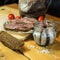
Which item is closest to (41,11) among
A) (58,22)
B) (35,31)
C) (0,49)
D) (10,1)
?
(58,22)

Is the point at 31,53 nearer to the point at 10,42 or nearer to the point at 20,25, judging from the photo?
the point at 10,42

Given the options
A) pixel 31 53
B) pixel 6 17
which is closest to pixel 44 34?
pixel 31 53

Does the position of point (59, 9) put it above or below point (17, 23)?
below

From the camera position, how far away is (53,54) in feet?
2.82

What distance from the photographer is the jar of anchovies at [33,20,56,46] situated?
2.92 feet

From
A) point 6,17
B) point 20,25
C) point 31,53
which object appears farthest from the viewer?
point 6,17

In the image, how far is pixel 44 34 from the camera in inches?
35.0

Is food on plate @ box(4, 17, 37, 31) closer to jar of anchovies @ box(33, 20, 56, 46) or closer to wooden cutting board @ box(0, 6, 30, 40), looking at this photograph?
wooden cutting board @ box(0, 6, 30, 40)

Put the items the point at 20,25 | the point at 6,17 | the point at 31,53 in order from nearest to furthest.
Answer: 1. the point at 31,53
2. the point at 20,25
3. the point at 6,17

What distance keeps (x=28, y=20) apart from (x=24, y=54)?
0.31m

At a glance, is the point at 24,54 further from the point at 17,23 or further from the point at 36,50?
the point at 17,23

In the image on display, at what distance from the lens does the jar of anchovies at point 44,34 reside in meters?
0.89

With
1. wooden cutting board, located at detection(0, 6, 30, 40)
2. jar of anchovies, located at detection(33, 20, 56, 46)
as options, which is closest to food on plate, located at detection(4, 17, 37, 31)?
wooden cutting board, located at detection(0, 6, 30, 40)

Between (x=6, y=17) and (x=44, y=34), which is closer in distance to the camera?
(x=44, y=34)
